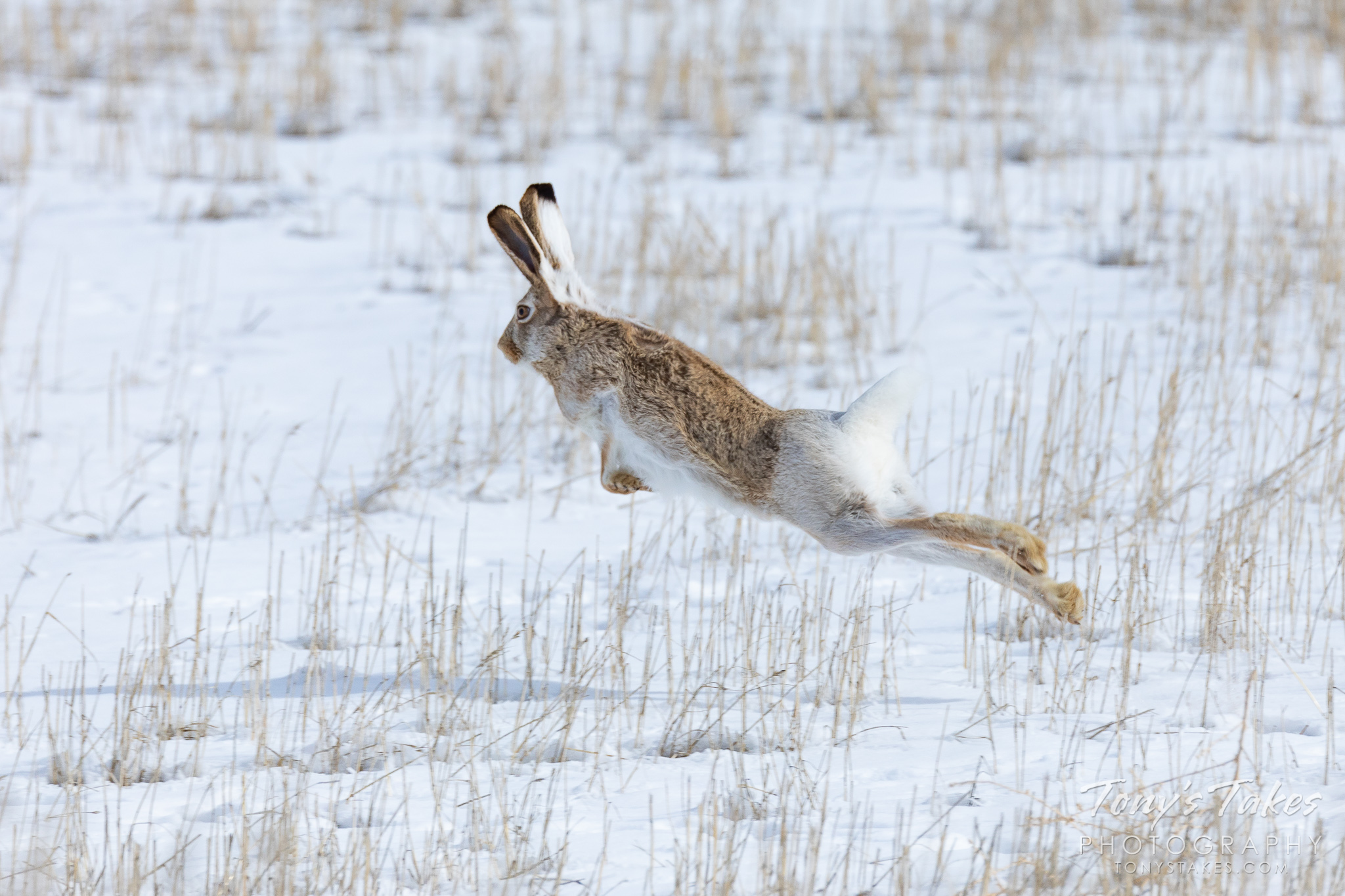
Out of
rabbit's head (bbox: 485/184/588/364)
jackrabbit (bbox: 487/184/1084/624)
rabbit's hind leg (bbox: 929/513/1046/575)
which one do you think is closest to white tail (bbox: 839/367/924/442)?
jackrabbit (bbox: 487/184/1084/624)

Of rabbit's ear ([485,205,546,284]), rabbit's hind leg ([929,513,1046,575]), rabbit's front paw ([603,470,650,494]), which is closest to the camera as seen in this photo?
rabbit's hind leg ([929,513,1046,575])

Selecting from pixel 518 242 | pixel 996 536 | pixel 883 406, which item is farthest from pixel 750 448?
pixel 518 242

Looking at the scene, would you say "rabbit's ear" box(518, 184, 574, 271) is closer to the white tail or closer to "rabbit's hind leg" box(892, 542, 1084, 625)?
the white tail

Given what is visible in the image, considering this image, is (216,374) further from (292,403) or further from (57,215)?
(57,215)

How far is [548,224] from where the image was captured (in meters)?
4.12

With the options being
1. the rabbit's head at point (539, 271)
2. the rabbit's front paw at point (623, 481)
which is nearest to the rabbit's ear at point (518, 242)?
the rabbit's head at point (539, 271)

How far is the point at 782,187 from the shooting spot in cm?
1002

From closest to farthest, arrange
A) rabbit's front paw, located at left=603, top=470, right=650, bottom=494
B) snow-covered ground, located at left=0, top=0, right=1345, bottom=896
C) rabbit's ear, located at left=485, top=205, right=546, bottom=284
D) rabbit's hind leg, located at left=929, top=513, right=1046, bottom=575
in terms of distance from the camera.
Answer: snow-covered ground, located at left=0, top=0, right=1345, bottom=896
rabbit's hind leg, located at left=929, top=513, right=1046, bottom=575
rabbit's front paw, located at left=603, top=470, right=650, bottom=494
rabbit's ear, located at left=485, top=205, right=546, bottom=284

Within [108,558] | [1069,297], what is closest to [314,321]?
[108,558]

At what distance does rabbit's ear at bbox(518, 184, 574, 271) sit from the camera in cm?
407

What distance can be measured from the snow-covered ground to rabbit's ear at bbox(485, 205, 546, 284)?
3.55ft

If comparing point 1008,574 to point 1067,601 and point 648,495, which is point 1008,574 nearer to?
point 1067,601

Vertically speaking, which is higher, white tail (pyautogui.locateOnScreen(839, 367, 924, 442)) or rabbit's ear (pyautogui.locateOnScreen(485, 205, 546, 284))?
rabbit's ear (pyautogui.locateOnScreen(485, 205, 546, 284))

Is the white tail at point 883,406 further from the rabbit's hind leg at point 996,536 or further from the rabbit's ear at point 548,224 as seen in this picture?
the rabbit's ear at point 548,224
